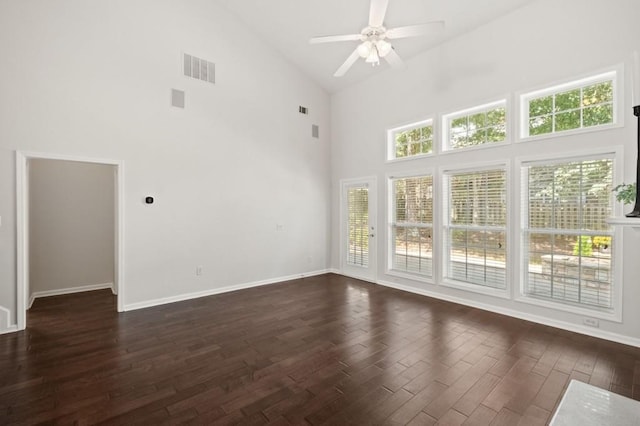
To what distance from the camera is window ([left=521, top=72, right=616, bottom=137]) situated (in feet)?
11.0

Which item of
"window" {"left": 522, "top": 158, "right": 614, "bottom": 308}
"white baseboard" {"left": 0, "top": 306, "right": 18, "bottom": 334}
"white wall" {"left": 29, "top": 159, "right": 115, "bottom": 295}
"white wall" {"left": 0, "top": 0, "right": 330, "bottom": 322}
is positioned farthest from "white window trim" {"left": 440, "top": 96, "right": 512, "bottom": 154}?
"white baseboard" {"left": 0, "top": 306, "right": 18, "bottom": 334}

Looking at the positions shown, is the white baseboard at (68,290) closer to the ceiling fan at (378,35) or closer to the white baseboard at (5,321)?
the white baseboard at (5,321)

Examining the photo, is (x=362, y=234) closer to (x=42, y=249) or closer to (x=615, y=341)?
(x=615, y=341)

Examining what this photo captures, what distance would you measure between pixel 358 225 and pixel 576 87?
3962 millimetres

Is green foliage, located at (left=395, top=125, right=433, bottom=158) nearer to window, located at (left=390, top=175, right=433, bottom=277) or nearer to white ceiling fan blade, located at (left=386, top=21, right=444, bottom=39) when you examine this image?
window, located at (left=390, top=175, right=433, bottom=277)

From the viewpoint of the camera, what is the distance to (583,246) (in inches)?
138

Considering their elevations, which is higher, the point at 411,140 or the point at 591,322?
the point at 411,140

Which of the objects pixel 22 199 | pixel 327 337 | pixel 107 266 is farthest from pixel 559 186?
pixel 107 266

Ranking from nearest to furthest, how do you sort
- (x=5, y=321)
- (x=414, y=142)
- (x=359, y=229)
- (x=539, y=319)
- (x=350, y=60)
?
(x=5, y=321) < (x=539, y=319) < (x=350, y=60) < (x=414, y=142) < (x=359, y=229)

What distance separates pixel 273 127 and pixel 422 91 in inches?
110

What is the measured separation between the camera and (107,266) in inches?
218

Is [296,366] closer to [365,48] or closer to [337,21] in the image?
[365,48]

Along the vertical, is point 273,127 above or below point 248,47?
below

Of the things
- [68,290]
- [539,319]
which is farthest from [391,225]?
[68,290]
